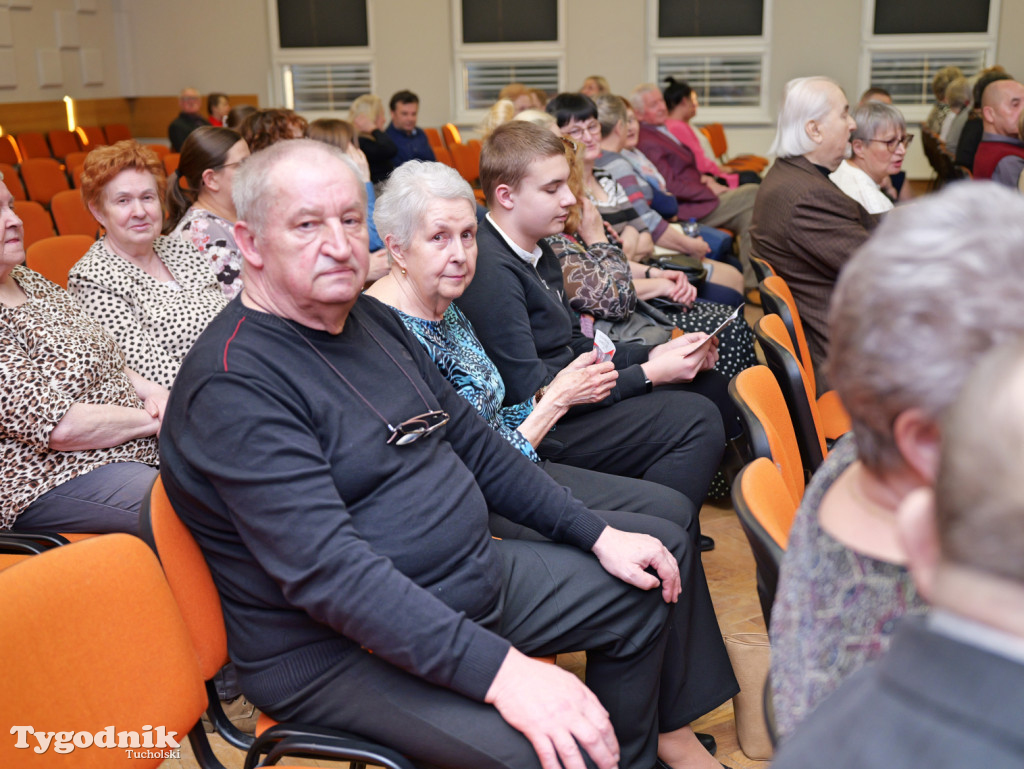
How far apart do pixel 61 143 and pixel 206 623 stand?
393 inches

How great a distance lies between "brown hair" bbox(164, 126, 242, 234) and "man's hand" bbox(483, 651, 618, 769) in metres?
2.52

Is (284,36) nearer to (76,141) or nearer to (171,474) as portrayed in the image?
(76,141)

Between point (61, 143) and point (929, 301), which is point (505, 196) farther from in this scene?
point (61, 143)

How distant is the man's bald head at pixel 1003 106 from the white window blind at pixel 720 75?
609 centimetres

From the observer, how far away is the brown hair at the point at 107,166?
2756 millimetres

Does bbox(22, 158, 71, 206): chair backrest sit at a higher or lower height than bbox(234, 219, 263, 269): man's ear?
lower

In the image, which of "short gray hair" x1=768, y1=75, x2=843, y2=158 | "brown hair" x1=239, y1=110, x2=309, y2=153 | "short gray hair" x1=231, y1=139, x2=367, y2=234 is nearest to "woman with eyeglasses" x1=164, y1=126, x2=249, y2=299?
"brown hair" x1=239, y1=110, x2=309, y2=153

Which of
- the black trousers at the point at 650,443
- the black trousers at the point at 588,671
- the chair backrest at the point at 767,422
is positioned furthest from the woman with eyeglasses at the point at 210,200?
the chair backrest at the point at 767,422

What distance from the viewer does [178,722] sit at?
4.34 feet

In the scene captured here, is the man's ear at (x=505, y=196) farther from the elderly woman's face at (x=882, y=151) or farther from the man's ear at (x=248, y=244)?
the elderly woman's face at (x=882, y=151)

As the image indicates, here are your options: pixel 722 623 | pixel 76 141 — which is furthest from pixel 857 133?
pixel 76 141

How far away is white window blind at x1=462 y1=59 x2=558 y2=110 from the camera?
1164 centimetres

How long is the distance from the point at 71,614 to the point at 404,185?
50.4 inches

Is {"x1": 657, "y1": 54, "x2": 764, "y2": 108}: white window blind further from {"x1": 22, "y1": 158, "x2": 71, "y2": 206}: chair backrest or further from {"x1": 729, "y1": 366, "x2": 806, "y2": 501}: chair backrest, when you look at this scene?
{"x1": 729, "y1": 366, "x2": 806, "y2": 501}: chair backrest
